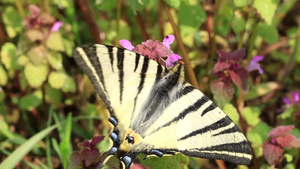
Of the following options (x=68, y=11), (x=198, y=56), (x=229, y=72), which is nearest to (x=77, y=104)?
(x=68, y=11)

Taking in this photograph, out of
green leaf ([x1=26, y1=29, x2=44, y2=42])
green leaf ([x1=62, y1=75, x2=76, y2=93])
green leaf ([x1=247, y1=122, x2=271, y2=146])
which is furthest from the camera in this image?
green leaf ([x1=62, y1=75, x2=76, y2=93])

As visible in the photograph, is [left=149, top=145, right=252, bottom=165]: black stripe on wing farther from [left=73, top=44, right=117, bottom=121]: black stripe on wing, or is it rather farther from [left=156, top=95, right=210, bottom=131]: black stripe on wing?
[left=73, top=44, right=117, bottom=121]: black stripe on wing

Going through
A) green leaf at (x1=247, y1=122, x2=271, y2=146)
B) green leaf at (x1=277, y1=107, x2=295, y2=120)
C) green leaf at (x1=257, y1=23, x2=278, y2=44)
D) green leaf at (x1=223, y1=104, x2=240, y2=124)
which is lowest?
green leaf at (x1=247, y1=122, x2=271, y2=146)

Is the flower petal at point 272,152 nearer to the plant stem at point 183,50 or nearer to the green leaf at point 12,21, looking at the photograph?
the plant stem at point 183,50

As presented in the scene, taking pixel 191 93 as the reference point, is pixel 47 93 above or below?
below

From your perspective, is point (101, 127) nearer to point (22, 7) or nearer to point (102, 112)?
point (102, 112)

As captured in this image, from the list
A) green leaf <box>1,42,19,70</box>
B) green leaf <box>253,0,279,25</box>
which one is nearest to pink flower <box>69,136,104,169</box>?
green leaf <box>253,0,279,25</box>

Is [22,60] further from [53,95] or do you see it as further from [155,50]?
[155,50]
